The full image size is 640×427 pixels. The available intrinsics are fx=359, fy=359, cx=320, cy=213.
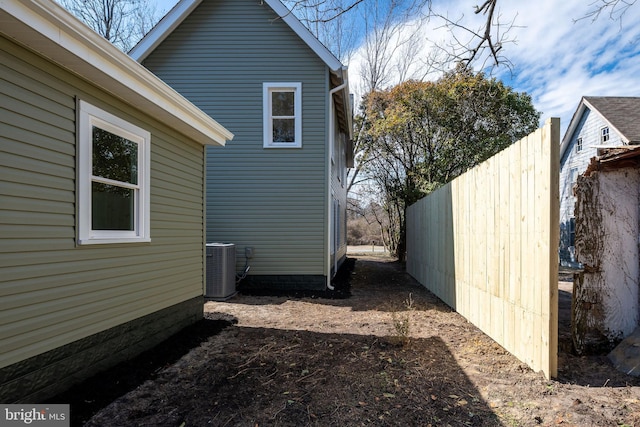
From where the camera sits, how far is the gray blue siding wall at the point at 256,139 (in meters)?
8.09

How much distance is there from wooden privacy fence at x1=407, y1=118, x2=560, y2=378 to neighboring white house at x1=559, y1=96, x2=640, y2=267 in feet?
36.1

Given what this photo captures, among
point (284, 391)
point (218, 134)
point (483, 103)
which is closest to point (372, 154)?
point (483, 103)

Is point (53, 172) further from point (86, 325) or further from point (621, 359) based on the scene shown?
point (621, 359)

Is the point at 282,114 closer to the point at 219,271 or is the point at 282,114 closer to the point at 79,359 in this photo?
the point at 219,271

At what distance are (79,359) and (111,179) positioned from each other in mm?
1660

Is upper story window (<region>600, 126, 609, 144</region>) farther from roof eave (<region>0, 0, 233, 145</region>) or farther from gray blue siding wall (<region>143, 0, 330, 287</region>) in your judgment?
roof eave (<region>0, 0, 233, 145</region>)

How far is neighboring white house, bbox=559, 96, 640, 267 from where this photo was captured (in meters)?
14.1

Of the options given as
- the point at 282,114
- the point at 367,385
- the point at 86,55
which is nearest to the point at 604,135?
the point at 282,114

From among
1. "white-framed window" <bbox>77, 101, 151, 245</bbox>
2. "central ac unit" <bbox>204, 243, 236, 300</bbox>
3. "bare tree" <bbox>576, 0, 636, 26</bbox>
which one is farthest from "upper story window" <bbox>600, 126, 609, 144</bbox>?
"white-framed window" <bbox>77, 101, 151, 245</bbox>

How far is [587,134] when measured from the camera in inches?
626

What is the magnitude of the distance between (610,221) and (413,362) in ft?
8.06

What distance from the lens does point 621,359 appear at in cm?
337

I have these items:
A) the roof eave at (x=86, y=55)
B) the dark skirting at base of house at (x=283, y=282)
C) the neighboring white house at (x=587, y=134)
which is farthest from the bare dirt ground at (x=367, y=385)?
the neighboring white house at (x=587, y=134)

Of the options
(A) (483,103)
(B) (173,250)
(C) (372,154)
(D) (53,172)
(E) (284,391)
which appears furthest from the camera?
(C) (372,154)
